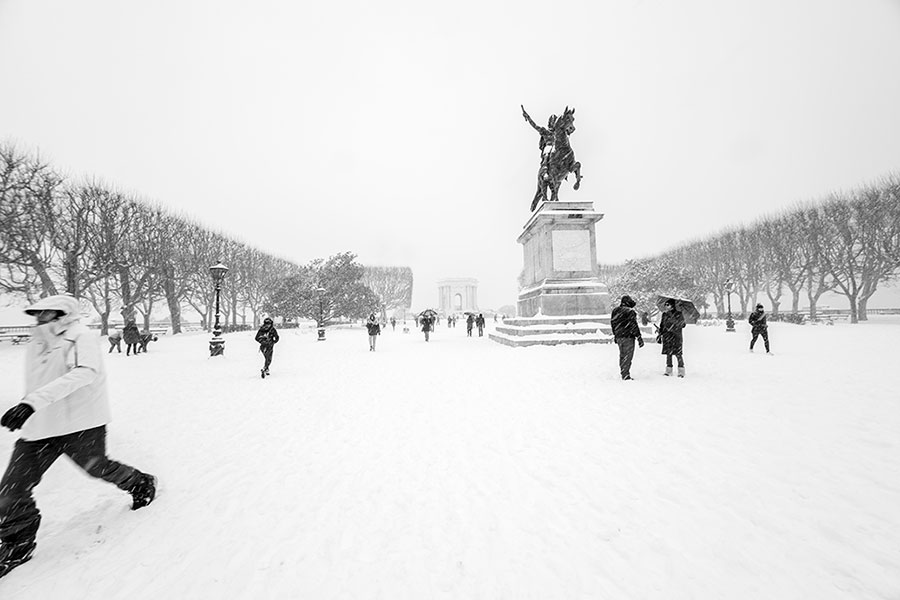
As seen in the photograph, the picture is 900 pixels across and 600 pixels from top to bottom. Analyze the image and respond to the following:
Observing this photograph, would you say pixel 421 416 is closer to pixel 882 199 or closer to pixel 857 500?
pixel 857 500

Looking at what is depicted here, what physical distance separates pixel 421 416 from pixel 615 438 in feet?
8.51

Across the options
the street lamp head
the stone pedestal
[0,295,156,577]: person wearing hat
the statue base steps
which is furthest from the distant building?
[0,295,156,577]: person wearing hat

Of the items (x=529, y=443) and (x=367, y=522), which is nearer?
(x=367, y=522)

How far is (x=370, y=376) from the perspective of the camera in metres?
8.90

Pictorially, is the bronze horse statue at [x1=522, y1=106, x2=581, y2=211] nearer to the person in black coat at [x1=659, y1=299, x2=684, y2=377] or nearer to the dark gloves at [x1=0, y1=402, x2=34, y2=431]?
the person in black coat at [x1=659, y1=299, x2=684, y2=377]

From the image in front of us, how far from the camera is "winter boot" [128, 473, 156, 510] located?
2805mm

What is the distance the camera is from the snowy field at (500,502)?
200 cm

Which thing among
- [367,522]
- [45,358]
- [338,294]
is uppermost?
[338,294]

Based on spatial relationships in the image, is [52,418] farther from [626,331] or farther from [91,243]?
[91,243]

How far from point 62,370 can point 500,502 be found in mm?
3279

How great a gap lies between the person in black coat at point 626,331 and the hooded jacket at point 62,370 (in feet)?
23.3

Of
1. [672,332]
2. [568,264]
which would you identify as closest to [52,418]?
[672,332]

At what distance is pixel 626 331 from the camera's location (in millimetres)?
6895

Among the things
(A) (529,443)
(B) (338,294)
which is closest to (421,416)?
(A) (529,443)
